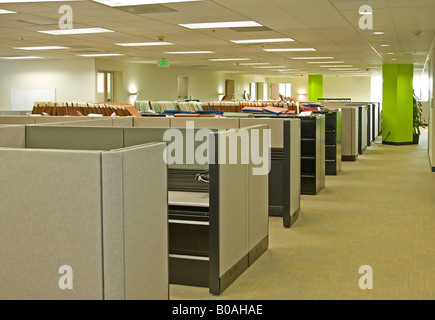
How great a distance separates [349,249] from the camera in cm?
571

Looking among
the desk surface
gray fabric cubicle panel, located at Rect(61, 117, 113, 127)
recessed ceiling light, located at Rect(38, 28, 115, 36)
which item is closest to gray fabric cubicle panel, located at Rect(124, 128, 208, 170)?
the desk surface

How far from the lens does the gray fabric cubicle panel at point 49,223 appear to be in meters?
2.60

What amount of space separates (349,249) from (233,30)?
566 centimetres

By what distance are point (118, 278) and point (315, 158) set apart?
243 inches

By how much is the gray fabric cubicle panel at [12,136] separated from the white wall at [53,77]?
13769 mm

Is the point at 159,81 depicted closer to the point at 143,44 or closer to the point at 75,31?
the point at 143,44

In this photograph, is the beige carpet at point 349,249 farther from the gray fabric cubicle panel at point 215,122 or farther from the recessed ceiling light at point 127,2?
the recessed ceiling light at point 127,2

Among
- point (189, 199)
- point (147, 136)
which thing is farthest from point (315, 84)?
point (189, 199)

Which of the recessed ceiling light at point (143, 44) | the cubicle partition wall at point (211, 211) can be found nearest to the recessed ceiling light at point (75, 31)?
the recessed ceiling light at point (143, 44)

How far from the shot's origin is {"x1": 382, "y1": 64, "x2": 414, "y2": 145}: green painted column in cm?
1789

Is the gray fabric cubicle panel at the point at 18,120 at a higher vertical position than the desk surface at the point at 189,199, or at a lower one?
higher

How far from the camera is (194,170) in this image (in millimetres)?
5141
